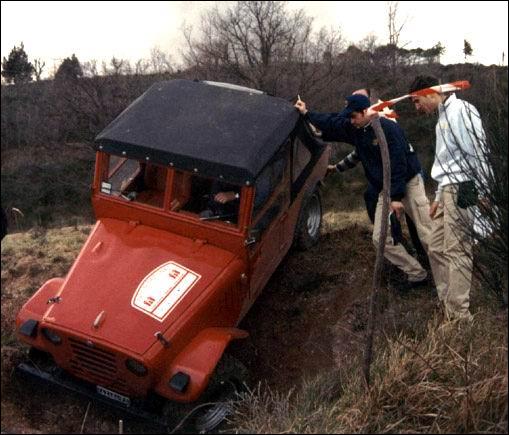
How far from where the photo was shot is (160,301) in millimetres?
5254

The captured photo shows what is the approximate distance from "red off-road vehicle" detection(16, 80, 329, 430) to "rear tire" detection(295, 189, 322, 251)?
0.59 metres

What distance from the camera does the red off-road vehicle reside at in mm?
5020

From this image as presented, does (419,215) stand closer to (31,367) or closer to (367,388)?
(367,388)

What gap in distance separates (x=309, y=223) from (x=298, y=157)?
47.9 inches

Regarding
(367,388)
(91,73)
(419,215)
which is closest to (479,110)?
(419,215)

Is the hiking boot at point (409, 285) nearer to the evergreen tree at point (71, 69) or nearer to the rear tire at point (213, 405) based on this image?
the rear tire at point (213, 405)

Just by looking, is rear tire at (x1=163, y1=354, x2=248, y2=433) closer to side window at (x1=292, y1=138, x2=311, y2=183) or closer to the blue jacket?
side window at (x1=292, y1=138, x2=311, y2=183)

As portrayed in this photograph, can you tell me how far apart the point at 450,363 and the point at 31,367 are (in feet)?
10.9

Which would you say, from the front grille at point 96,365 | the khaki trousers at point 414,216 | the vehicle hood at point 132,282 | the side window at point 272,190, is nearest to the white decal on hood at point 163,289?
the vehicle hood at point 132,282

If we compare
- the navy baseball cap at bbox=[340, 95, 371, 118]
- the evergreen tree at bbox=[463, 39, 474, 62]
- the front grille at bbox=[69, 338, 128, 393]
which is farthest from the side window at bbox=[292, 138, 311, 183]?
the front grille at bbox=[69, 338, 128, 393]

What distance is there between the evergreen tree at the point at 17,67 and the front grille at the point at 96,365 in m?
19.2

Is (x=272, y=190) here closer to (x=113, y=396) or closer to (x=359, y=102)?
(x=359, y=102)

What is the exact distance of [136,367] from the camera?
491 centimetres

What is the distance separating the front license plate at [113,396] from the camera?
511 cm
